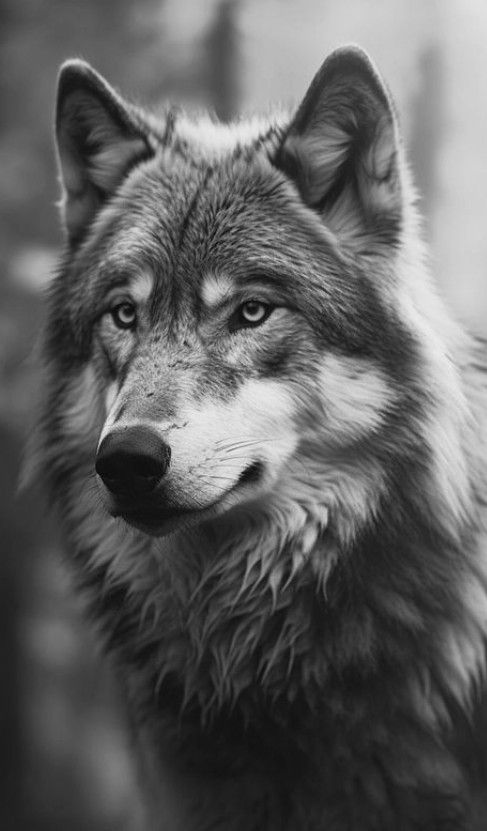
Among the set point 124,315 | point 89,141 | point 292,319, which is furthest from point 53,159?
point 292,319

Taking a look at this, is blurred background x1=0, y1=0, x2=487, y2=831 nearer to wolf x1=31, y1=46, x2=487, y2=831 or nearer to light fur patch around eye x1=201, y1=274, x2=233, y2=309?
wolf x1=31, y1=46, x2=487, y2=831

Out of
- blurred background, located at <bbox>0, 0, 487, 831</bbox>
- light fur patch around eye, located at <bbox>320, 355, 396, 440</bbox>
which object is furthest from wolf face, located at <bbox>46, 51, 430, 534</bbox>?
blurred background, located at <bbox>0, 0, 487, 831</bbox>

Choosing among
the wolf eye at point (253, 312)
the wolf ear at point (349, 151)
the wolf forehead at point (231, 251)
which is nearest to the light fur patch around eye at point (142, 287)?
the wolf forehead at point (231, 251)

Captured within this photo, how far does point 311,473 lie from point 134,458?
0.34 meters

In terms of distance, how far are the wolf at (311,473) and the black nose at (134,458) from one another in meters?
0.10

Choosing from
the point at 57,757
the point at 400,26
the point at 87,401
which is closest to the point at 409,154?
the point at 400,26

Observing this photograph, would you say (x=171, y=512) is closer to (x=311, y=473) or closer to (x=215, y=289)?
(x=311, y=473)

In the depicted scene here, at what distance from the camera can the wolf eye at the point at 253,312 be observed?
51.9 inches

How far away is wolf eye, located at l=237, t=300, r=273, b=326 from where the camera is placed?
1317mm

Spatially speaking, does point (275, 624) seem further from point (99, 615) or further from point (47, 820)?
point (47, 820)

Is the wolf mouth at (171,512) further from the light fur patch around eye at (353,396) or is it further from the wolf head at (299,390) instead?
the light fur patch around eye at (353,396)

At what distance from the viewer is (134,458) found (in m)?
1.12

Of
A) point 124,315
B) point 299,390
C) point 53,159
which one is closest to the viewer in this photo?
point 299,390

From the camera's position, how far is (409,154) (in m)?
1.51
